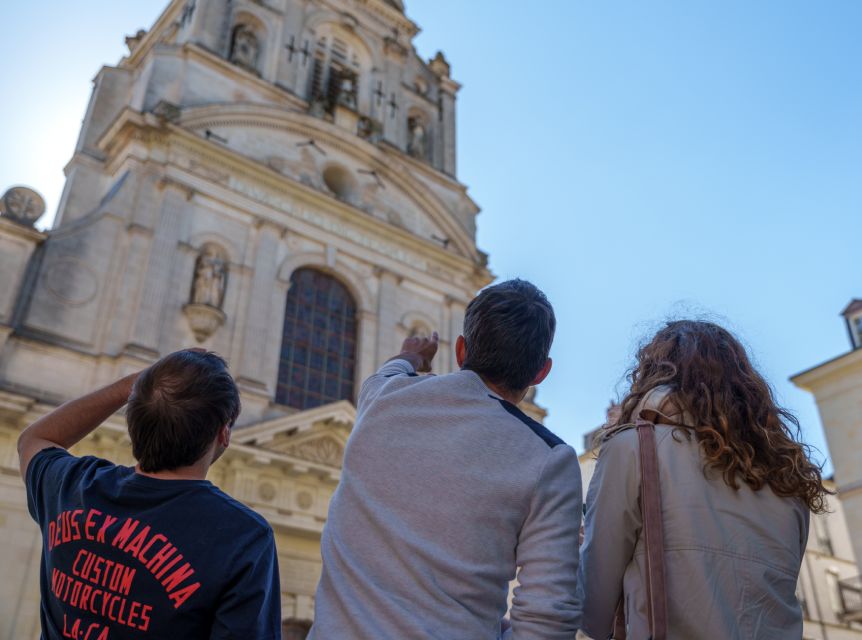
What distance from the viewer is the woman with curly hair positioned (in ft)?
6.85

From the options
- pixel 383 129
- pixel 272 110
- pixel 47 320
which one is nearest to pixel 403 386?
pixel 47 320

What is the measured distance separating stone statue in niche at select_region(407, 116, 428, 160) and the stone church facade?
0.09m

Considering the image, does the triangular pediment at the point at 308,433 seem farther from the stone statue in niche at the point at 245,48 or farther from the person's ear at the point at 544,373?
the person's ear at the point at 544,373

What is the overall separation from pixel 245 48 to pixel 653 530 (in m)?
18.5

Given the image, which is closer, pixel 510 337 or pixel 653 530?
pixel 653 530

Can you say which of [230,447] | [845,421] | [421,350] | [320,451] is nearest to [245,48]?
[320,451]

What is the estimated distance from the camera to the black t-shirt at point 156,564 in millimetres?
2084

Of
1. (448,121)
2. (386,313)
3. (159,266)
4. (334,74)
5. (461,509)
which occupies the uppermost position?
(448,121)

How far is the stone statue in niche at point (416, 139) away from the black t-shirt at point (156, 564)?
19.0 meters

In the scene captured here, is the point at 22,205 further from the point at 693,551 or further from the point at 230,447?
the point at 693,551

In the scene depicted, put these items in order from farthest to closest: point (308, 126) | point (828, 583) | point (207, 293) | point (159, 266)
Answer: point (828, 583) → point (308, 126) → point (207, 293) → point (159, 266)

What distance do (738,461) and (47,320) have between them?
12.6 meters

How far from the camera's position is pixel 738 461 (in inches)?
87.0

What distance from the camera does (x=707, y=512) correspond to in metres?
2.16
